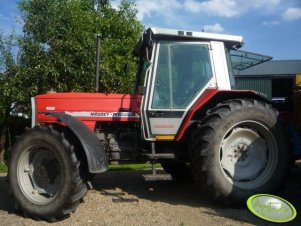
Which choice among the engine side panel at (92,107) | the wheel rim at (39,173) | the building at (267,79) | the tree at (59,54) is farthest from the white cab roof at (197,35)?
the building at (267,79)

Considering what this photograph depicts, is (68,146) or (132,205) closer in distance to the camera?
(68,146)

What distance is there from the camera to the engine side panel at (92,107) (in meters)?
6.95

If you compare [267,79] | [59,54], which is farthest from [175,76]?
[267,79]

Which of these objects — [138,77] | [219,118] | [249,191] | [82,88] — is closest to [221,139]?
[219,118]

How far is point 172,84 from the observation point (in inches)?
264

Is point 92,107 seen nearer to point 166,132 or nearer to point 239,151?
point 166,132

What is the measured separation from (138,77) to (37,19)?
17.9ft

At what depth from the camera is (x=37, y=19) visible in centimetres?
1211

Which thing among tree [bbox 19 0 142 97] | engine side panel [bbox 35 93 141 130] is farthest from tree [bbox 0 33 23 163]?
engine side panel [bbox 35 93 141 130]

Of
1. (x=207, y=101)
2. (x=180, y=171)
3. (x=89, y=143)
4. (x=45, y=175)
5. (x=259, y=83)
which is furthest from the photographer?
(x=259, y=83)

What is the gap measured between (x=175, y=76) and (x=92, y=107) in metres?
1.34

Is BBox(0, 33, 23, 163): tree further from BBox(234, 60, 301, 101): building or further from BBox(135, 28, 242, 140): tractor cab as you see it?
BBox(234, 60, 301, 101): building

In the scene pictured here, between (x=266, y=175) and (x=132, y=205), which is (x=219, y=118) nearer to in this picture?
(x=266, y=175)

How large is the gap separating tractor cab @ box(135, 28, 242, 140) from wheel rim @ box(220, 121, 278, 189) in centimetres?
71
